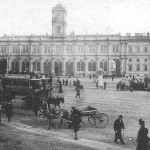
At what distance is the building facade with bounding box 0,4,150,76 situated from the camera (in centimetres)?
6200

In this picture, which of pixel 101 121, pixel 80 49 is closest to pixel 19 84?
pixel 101 121

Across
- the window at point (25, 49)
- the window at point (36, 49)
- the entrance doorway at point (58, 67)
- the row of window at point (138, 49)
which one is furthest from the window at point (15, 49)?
the row of window at point (138, 49)

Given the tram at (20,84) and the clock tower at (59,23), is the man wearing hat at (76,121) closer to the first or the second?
the tram at (20,84)

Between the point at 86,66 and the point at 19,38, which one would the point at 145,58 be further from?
the point at 19,38

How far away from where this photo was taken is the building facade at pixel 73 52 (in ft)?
203

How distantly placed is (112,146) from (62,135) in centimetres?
242

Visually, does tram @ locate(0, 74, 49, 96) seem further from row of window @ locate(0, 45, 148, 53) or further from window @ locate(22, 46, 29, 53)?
window @ locate(22, 46, 29, 53)

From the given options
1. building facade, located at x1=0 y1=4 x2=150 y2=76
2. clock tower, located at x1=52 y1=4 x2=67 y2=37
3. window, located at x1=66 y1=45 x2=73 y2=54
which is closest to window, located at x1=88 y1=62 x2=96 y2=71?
building facade, located at x1=0 y1=4 x2=150 y2=76

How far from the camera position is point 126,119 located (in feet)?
49.9

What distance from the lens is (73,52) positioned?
6375cm

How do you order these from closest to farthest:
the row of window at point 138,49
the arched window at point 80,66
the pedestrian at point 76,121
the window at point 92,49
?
the pedestrian at point 76,121 < the row of window at point 138,49 < the arched window at point 80,66 < the window at point 92,49

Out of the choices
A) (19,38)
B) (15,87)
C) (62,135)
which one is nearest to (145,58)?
(19,38)

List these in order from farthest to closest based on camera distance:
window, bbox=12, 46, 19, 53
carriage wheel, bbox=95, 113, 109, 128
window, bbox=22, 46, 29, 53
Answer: window, bbox=12, 46, 19, 53
window, bbox=22, 46, 29, 53
carriage wheel, bbox=95, 113, 109, 128

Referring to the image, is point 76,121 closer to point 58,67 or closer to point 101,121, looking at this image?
point 101,121
